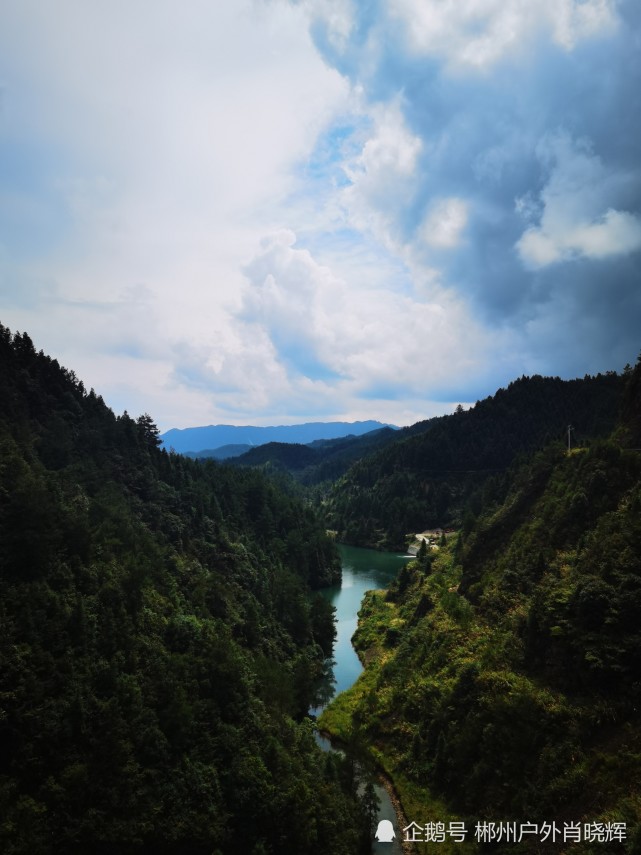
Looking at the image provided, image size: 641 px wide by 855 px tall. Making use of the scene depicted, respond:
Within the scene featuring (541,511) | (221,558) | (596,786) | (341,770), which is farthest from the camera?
(221,558)

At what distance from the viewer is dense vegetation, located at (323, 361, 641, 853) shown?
28078mm

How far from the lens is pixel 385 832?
34.3 meters

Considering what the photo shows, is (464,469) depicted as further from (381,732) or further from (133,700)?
(133,700)

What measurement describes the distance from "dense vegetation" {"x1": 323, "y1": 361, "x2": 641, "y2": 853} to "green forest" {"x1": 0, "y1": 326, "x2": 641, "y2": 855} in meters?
0.15

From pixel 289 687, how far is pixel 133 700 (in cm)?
1850

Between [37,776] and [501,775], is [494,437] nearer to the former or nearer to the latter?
[501,775]

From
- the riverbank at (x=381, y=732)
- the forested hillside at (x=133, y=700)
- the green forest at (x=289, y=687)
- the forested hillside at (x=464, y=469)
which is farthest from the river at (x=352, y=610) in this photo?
the forested hillside at (x=464, y=469)

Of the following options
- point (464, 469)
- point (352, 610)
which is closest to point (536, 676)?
point (352, 610)

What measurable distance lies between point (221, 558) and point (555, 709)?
54727 millimetres

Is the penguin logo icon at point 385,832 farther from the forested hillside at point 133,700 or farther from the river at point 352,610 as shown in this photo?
the forested hillside at point 133,700

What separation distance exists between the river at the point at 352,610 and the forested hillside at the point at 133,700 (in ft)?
9.85

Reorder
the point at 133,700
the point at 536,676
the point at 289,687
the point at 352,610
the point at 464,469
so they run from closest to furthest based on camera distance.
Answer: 1. the point at 133,700
2. the point at 536,676
3. the point at 289,687
4. the point at 352,610
5. the point at 464,469

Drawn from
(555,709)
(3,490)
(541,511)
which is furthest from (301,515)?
(555,709)

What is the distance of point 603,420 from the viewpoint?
164 m
